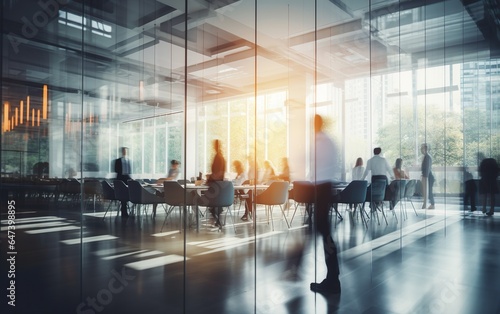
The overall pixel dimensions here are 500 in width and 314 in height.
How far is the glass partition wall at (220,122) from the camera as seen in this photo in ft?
14.3

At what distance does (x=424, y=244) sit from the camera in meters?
4.70

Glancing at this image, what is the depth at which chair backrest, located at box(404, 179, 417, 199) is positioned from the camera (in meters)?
7.03

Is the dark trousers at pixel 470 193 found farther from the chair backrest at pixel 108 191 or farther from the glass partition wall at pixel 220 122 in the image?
the chair backrest at pixel 108 191

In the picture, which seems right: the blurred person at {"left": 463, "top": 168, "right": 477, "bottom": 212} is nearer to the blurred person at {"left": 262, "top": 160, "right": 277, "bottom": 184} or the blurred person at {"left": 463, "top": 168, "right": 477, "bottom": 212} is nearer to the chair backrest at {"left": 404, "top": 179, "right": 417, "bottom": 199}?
the chair backrest at {"left": 404, "top": 179, "right": 417, "bottom": 199}

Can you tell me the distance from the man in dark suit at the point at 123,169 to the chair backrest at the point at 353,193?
4.42 m

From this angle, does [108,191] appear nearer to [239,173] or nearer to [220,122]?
[239,173]

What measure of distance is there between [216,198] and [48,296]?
10.3ft

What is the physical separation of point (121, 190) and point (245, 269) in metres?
4.21

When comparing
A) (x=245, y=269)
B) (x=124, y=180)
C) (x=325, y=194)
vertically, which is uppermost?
(x=325, y=194)

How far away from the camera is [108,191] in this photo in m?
6.98

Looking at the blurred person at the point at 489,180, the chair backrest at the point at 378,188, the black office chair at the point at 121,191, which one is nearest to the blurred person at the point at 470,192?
the blurred person at the point at 489,180

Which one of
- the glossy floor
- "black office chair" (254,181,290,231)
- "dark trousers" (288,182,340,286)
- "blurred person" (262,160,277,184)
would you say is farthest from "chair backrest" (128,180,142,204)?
"dark trousers" (288,182,340,286)

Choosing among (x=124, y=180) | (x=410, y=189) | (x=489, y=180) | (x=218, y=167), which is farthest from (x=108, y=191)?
(x=489, y=180)

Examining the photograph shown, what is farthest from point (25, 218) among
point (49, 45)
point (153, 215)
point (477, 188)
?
point (477, 188)
